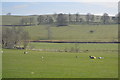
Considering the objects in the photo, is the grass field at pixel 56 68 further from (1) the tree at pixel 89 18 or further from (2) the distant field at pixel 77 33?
(1) the tree at pixel 89 18

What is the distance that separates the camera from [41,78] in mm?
19438

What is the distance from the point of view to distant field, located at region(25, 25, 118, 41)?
3034 inches

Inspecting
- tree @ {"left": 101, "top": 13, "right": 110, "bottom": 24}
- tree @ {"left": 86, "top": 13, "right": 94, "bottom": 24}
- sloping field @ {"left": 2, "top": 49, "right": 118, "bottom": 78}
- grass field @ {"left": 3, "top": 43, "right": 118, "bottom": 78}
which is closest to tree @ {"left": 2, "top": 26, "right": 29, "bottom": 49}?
grass field @ {"left": 3, "top": 43, "right": 118, "bottom": 78}

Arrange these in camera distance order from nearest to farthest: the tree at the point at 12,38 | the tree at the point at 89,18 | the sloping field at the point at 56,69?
the sloping field at the point at 56,69 < the tree at the point at 12,38 < the tree at the point at 89,18

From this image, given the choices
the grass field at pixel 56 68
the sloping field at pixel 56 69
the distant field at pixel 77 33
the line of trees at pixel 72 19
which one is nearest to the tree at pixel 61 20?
the line of trees at pixel 72 19

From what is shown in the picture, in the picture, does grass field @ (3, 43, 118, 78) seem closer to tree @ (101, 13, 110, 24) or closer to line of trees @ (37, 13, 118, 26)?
line of trees @ (37, 13, 118, 26)

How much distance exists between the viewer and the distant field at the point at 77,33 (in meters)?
77.1

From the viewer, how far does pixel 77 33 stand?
268ft

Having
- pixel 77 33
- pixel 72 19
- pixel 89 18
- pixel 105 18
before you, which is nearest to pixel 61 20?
pixel 72 19

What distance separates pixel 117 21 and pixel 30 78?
7525 centimetres

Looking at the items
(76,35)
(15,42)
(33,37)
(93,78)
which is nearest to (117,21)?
(76,35)

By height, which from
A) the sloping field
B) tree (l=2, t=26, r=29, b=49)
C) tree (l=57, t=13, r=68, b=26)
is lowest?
the sloping field

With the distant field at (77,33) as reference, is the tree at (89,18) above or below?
above

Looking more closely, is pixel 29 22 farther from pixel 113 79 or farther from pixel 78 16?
pixel 113 79
